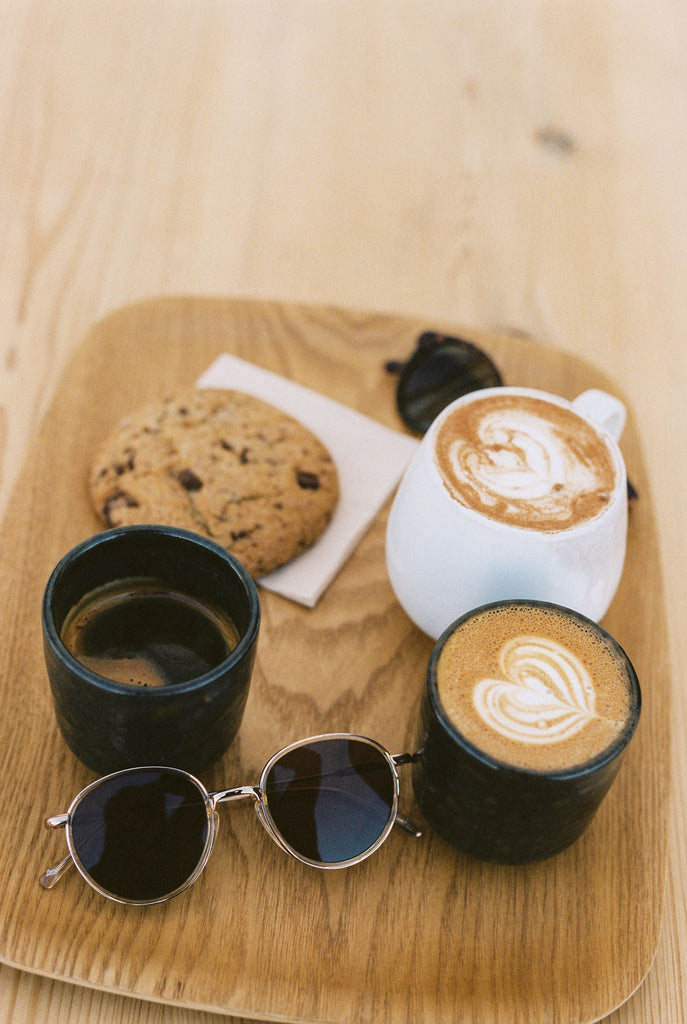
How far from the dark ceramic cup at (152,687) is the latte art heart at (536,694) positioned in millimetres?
142

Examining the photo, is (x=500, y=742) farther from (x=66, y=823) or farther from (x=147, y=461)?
(x=147, y=461)

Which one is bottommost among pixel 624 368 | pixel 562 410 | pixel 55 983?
pixel 55 983

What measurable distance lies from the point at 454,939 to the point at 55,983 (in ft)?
0.77

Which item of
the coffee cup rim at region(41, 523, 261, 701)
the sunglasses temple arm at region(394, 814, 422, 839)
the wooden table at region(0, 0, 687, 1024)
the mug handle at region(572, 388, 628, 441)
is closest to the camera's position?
the coffee cup rim at region(41, 523, 261, 701)

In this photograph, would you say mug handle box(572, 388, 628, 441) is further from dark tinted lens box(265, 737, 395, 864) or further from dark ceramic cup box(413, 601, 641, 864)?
dark tinted lens box(265, 737, 395, 864)

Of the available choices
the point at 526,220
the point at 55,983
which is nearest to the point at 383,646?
the point at 55,983

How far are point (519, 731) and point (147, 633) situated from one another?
0.76ft

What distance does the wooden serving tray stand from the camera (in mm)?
552

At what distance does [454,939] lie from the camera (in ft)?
1.91

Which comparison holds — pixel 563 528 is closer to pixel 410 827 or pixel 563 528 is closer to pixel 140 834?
pixel 410 827

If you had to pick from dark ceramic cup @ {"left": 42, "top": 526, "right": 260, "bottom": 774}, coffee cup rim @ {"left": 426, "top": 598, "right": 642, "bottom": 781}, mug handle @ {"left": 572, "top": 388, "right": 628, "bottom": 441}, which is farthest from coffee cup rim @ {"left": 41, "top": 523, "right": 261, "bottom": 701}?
mug handle @ {"left": 572, "top": 388, "right": 628, "bottom": 441}

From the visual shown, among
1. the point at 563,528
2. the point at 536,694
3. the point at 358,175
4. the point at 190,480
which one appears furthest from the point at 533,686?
the point at 358,175

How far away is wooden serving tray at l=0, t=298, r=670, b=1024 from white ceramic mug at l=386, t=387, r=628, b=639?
0.24 feet

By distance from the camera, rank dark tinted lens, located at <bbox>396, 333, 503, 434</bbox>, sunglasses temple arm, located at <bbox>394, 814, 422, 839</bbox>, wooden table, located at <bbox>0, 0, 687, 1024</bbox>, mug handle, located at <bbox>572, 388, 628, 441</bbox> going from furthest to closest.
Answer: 1. wooden table, located at <bbox>0, 0, 687, 1024</bbox>
2. dark tinted lens, located at <bbox>396, 333, 503, 434</bbox>
3. mug handle, located at <bbox>572, 388, 628, 441</bbox>
4. sunglasses temple arm, located at <bbox>394, 814, 422, 839</bbox>
